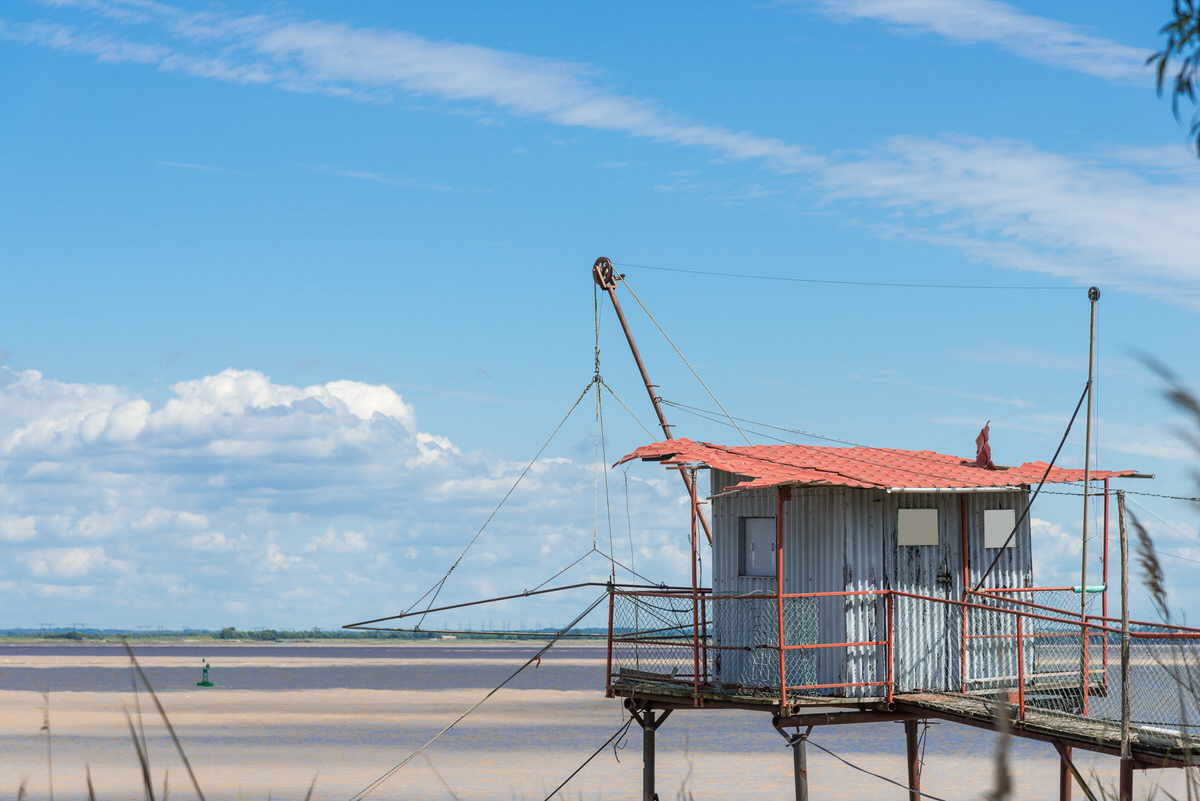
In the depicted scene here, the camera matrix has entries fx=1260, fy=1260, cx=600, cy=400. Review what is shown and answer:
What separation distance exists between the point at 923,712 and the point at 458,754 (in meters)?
30.1

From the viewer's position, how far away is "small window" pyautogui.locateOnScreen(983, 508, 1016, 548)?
18703 mm

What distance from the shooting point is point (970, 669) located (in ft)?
58.7

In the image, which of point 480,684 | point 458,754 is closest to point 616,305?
point 458,754

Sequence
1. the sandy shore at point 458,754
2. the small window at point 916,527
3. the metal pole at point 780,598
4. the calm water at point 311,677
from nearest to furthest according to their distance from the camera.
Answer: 1. the metal pole at point 780,598
2. the small window at point 916,527
3. the sandy shore at point 458,754
4. the calm water at point 311,677

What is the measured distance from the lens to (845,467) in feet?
60.4

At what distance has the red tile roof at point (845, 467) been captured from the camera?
17141 mm

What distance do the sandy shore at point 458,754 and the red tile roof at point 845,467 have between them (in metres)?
8.21

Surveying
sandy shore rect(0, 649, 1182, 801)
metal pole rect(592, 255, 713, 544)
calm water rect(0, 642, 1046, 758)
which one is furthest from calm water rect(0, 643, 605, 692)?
metal pole rect(592, 255, 713, 544)

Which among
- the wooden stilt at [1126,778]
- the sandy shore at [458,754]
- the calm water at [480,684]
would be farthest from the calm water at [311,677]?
the wooden stilt at [1126,778]

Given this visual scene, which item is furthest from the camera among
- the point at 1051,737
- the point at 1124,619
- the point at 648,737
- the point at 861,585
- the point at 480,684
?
the point at 480,684

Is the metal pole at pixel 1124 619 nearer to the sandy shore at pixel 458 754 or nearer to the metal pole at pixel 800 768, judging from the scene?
the metal pole at pixel 800 768

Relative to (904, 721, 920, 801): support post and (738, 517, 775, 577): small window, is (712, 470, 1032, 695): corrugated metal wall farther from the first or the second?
(904, 721, 920, 801): support post

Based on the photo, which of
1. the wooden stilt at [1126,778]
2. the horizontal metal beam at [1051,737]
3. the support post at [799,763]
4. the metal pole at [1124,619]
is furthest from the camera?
the support post at [799,763]

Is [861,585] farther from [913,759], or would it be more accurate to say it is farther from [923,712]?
[913,759]
